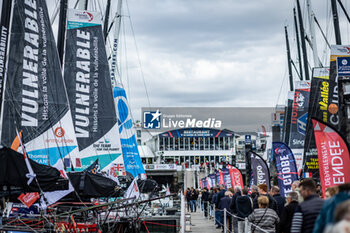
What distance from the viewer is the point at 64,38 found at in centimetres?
1845

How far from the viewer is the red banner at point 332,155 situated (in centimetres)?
1037

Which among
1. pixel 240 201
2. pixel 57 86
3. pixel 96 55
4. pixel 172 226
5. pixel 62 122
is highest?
pixel 96 55

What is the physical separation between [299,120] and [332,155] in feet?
68.0

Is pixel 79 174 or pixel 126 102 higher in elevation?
pixel 126 102

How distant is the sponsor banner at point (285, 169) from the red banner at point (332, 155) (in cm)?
599

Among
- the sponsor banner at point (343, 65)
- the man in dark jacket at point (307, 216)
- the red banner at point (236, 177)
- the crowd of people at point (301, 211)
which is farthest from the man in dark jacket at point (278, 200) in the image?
the red banner at point (236, 177)

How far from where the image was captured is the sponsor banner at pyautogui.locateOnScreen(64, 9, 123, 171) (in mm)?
20094

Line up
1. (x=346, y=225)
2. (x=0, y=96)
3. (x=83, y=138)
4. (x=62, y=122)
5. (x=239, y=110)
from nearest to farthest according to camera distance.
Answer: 1. (x=346, y=225)
2. (x=0, y=96)
3. (x=62, y=122)
4. (x=83, y=138)
5. (x=239, y=110)

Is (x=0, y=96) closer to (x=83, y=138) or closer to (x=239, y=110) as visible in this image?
(x=83, y=138)

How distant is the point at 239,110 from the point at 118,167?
9558cm

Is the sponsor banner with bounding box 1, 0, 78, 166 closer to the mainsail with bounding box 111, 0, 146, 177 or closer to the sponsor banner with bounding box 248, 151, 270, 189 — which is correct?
the sponsor banner with bounding box 248, 151, 270, 189

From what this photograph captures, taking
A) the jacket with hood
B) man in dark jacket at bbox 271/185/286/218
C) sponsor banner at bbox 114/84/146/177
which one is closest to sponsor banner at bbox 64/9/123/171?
sponsor banner at bbox 114/84/146/177

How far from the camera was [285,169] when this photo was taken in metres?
17.1

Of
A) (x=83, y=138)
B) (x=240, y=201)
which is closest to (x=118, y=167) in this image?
(x=83, y=138)
